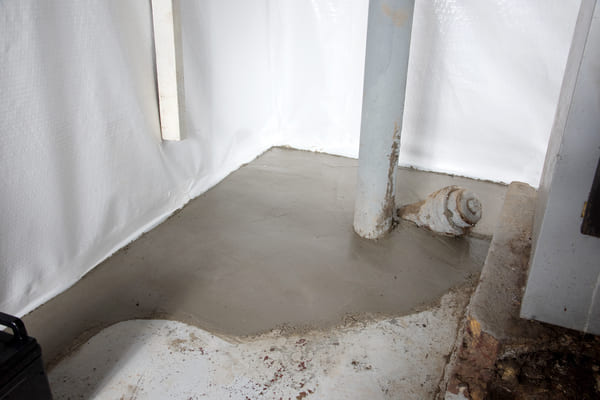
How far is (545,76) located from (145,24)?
233cm

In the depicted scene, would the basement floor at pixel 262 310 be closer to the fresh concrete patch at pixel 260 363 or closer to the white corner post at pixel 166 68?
the fresh concrete patch at pixel 260 363

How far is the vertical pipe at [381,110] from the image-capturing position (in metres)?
1.79

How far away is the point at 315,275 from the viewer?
1851 mm

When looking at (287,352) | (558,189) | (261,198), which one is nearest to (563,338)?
(558,189)

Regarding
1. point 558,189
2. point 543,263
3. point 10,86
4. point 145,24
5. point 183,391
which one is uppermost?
point 145,24

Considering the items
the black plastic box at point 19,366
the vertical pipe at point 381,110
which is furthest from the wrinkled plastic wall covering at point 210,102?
the vertical pipe at point 381,110

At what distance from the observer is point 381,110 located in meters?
1.90

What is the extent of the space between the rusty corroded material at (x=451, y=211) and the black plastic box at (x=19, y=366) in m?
1.74

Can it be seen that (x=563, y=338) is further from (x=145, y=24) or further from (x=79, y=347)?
(x=145, y=24)

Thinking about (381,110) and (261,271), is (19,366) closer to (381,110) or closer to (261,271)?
(261,271)

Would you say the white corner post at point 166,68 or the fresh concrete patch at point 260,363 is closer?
the fresh concrete patch at point 260,363

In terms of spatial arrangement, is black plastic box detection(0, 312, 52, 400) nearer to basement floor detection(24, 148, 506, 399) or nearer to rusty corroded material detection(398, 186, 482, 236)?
basement floor detection(24, 148, 506, 399)

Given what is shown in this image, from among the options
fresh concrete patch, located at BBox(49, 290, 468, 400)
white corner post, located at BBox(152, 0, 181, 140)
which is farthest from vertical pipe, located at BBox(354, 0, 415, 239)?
white corner post, located at BBox(152, 0, 181, 140)

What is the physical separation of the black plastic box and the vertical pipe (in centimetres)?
146
